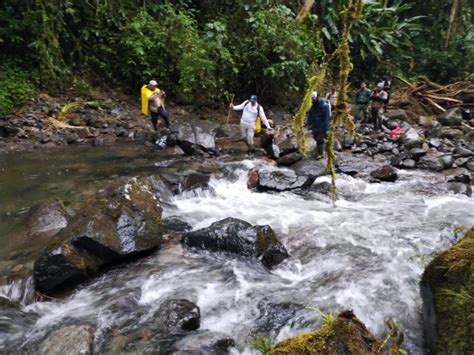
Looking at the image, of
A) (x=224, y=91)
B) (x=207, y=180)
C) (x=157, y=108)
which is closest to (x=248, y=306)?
(x=207, y=180)

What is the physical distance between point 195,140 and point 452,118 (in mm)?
10606

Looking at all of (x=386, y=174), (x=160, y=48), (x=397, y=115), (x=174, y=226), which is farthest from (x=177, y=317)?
(x=397, y=115)

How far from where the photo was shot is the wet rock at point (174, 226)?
7.55 meters

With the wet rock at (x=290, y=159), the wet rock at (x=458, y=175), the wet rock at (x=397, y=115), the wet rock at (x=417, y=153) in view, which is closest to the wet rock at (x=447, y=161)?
the wet rock at (x=458, y=175)

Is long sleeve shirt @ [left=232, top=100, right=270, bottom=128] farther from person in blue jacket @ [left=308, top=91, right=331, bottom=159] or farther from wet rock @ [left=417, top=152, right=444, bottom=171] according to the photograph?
wet rock @ [left=417, top=152, right=444, bottom=171]

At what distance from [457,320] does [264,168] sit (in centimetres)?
802

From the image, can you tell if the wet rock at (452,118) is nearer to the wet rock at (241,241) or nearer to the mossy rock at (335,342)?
the wet rock at (241,241)

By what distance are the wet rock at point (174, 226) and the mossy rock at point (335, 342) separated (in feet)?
14.6

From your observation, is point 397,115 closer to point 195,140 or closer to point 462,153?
point 462,153

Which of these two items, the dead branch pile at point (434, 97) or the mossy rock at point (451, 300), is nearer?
the mossy rock at point (451, 300)

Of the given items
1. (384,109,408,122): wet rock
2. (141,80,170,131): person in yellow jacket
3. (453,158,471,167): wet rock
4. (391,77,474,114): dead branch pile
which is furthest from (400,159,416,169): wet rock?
(391,77,474,114): dead branch pile

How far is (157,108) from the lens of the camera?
13.0 m

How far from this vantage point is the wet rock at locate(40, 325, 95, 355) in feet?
14.0

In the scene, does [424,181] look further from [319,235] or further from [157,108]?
[157,108]
